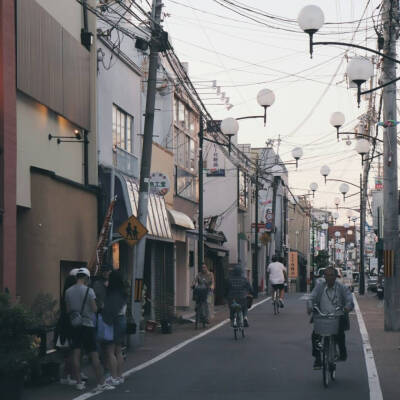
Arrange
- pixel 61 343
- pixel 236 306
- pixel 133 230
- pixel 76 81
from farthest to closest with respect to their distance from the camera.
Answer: pixel 76 81 < pixel 236 306 < pixel 133 230 < pixel 61 343

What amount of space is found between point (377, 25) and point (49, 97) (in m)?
9.09

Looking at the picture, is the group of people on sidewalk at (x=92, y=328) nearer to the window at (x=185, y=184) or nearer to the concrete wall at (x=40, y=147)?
the concrete wall at (x=40, y=147)

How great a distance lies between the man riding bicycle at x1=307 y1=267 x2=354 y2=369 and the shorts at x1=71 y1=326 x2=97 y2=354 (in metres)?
3.42

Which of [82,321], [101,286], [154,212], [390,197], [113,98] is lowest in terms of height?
[82,321]

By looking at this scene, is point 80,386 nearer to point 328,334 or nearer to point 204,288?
point 328,334

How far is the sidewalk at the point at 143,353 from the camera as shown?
41.1 ft

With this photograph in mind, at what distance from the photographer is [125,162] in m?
28.6

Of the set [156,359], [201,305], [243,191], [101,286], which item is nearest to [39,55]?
[101,286]

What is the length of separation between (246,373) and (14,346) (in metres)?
4.89

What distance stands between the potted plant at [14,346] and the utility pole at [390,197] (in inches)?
581

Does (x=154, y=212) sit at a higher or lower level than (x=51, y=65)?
lower

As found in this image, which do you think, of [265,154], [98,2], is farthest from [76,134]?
[265,154]

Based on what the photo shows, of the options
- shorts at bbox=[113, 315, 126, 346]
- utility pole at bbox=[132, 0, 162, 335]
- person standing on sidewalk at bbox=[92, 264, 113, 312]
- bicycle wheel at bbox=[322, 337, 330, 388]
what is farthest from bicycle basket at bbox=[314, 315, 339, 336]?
utility pole at bbox=[132, 0, 162, 335]

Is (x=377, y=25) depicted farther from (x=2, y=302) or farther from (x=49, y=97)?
(x=2, y=302)
